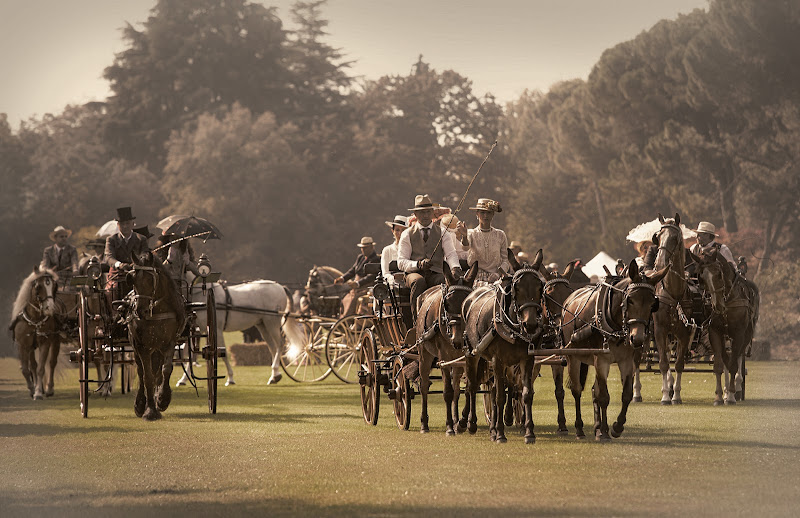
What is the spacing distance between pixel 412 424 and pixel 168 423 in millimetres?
2753

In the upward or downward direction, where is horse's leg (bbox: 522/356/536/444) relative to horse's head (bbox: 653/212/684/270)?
downward

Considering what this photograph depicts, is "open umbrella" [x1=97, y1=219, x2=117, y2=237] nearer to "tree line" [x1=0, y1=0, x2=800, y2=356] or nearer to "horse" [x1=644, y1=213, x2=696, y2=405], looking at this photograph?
"tree line" [x1=0, y1=0, x2=800, y2=356]

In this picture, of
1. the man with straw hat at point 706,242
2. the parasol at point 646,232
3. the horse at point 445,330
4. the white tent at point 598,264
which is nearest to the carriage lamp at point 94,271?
the horse at point 445,330

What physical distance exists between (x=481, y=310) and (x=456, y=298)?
528 millimetres

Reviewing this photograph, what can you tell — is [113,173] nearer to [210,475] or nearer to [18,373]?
[18,373]

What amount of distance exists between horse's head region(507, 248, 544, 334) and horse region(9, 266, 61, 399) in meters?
9.61

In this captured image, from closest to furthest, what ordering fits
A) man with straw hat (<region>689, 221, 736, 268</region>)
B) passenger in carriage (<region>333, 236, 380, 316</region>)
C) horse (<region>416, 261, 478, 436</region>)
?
horse (<region>416, 261, 478, 436</region>)
man with straw hat (<region>689, 221, 736, 268</region>)
passenger in carriage (<region>333, 236, 380, 316</region>)

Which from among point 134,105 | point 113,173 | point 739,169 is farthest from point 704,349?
point 113,173

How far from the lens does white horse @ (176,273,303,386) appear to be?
904 inches

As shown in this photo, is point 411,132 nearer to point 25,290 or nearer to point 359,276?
point 25,290

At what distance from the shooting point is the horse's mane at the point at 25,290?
61.8ft

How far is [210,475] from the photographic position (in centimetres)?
979

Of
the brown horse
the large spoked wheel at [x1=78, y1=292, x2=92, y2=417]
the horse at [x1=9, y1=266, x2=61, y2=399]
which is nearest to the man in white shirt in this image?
the brown horse

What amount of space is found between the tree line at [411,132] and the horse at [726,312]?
4.84 feet
